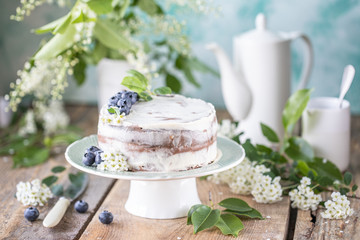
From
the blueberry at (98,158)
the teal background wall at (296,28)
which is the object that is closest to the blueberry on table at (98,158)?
the blueberry at (98,158)

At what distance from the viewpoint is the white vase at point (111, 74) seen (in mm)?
1701

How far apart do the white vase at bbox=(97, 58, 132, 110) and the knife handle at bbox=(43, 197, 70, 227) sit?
1.98 feet

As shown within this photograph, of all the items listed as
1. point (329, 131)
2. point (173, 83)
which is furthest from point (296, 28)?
point (329, 131)

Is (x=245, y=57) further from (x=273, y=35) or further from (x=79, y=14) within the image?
(x=79, y=14)

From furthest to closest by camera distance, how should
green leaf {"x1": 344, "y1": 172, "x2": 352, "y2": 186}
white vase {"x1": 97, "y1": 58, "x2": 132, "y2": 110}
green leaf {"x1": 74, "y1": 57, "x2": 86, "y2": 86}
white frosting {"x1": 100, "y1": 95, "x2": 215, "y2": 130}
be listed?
white vase {"x1": 97, "y1": 58, "x2": 132, "y2": 110}, green leaf {"x1": 74, "y1": 57, "x2": 86, "y2": 86}, green leaf {"x1": 344, "y1": 172, "x2": 352, "y2": 186}, white frosting {"x1": 100, "y1": 95, "x2": 215, "y2": 130}

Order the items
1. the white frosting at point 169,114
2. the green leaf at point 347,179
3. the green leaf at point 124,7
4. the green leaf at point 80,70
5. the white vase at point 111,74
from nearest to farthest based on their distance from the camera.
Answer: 1. the white frosting at point 169,114
2. the green leaf at point 347,179
3. the green leaf at point 124,7
4. the green leaf at point 80,70
5. the white vase at point 111,74

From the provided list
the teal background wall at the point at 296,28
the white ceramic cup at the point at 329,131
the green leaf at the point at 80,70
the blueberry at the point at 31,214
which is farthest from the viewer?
the teal background wall at the point at 296,28

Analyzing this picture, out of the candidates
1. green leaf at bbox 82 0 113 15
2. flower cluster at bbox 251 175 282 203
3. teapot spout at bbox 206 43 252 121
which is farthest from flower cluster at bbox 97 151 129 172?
teapot spout at bbox 206 43 252 121

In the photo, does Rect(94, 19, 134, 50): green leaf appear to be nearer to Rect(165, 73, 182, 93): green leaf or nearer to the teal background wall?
Rect(165, 73, 182, 93): green leaf

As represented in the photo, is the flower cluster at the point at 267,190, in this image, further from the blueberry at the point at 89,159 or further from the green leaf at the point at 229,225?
the blueberry at the point at 89,159

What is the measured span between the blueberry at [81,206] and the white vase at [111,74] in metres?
0.60

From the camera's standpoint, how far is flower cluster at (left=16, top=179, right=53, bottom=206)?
1212 mm

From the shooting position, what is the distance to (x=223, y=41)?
1945 mm

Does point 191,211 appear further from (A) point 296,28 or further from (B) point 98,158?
(A) point 296,28
